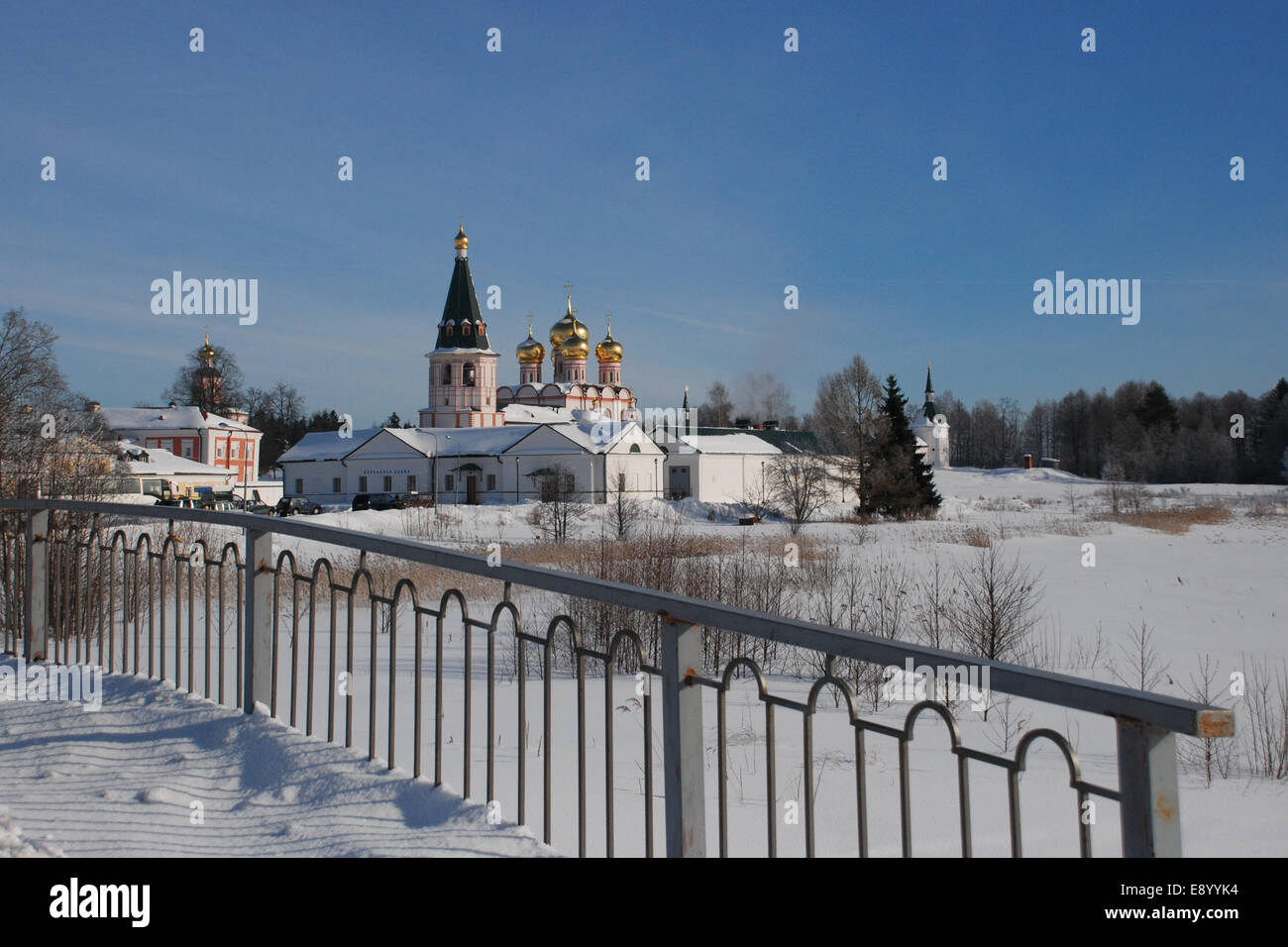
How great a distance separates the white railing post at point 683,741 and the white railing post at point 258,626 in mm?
2366

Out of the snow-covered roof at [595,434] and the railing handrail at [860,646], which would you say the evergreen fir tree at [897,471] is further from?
the railing handrail at [860,646]

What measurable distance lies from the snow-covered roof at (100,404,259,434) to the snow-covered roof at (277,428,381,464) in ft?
44.2

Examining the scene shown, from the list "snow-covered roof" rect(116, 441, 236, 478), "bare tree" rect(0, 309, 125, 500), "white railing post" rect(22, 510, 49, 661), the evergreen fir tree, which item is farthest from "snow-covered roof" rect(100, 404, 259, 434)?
"white railing post" rect(22, 510, 49, 661)

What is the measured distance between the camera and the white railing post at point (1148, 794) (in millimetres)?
1551

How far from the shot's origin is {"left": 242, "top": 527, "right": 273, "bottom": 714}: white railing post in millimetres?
4223

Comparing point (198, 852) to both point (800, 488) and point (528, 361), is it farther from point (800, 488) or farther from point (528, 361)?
point (528, 361)

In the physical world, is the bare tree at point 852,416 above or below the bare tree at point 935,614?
above

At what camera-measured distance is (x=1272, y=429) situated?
71.6 m

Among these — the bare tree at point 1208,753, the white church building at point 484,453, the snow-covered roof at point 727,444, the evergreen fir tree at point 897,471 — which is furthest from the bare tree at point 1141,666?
the snow-covered roof at point 727,444

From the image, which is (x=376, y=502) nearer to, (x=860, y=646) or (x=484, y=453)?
(x=484, y=453)

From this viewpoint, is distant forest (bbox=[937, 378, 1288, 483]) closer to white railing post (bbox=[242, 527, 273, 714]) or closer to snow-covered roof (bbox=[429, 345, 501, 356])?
snow-covered roof (bbox=[429, 345, 501, 356])

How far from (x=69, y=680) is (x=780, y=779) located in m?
3.73
